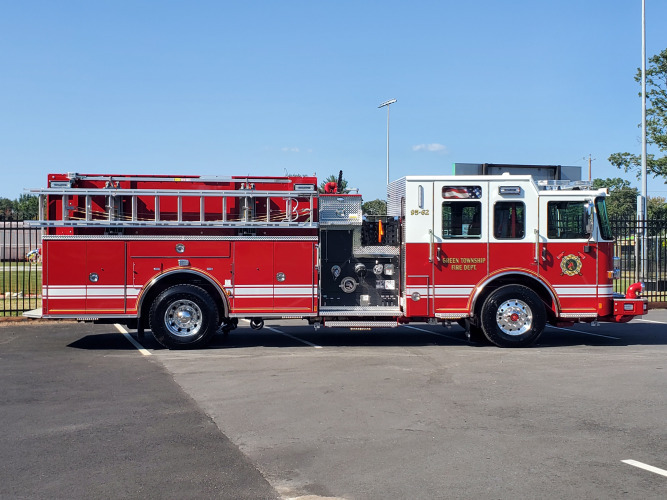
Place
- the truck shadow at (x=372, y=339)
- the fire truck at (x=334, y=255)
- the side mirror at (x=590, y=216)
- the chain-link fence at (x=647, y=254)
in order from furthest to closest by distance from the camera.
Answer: the chain-link fence at (x=647, y=254), the truck shadow at (x=372, y=339), the side mirror at (x=590, y=216), the fire truck at (x=334, y=255)

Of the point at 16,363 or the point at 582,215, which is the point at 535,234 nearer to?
the point at 582,215

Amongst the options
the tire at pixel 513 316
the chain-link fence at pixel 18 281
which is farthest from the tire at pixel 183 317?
the tire at pixel 513 316

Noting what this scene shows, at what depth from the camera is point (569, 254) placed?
12156 millimetres

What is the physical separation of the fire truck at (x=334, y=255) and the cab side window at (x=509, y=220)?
25 mm

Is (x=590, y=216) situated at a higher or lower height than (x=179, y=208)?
lower

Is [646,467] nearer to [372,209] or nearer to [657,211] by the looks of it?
[372,209]

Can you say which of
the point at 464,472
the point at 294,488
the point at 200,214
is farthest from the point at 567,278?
the point at 294,488

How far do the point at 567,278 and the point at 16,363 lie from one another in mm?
9110

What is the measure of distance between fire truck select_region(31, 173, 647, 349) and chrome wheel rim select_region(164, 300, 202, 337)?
0.06ft

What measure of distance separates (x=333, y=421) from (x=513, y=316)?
590 centimetres

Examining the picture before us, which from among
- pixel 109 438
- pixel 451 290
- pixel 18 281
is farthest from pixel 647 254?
pixel 18 281

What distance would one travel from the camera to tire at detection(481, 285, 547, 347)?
39.3 ft

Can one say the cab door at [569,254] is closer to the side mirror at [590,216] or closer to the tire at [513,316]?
the side mirror at [590,216]

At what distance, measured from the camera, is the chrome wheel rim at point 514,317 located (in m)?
12.0
